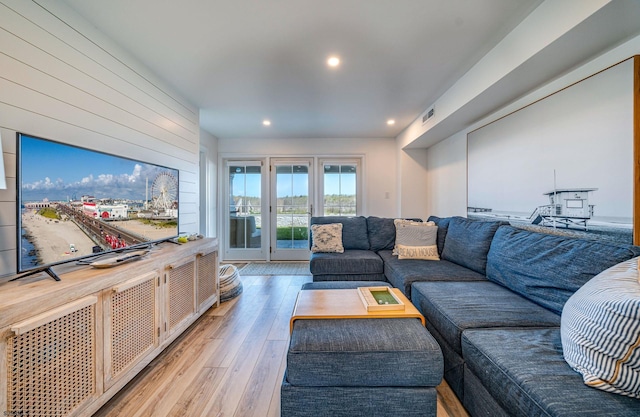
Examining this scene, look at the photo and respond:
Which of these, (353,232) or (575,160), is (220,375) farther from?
(575,160)

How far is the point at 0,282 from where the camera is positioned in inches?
44.3

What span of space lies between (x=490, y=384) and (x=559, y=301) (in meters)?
0.81

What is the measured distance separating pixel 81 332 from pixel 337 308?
4.46 feet

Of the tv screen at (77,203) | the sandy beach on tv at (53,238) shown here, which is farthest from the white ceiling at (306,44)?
the sandy beach on tv at (53,238)

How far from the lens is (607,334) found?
2.78ft

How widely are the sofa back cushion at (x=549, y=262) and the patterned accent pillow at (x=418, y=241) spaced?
76 centimetres

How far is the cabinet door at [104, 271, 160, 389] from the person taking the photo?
1.33 metres

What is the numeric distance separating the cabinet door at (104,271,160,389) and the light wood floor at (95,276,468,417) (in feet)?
0.63

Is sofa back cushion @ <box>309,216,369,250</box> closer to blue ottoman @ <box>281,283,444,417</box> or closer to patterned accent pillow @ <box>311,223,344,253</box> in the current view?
patterned accent pillow @ <box>311,223,344,253</box>

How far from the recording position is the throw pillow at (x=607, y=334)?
0.80 metres

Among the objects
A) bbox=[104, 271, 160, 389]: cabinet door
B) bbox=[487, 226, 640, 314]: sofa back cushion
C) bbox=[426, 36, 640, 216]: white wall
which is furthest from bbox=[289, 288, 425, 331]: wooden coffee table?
bbox=[426, 36, 640, 216]: white wall

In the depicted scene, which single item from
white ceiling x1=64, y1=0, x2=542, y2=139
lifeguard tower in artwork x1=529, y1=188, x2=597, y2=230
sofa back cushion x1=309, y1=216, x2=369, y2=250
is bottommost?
sofa back cushion x1=309, y1=216, x2=369, y2=250

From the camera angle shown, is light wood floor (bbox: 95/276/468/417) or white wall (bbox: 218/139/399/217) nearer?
light wood floor (bbox: 95/276/468/417)

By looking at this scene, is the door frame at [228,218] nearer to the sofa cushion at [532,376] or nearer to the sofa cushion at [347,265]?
the sofa cushion at [347,265]
